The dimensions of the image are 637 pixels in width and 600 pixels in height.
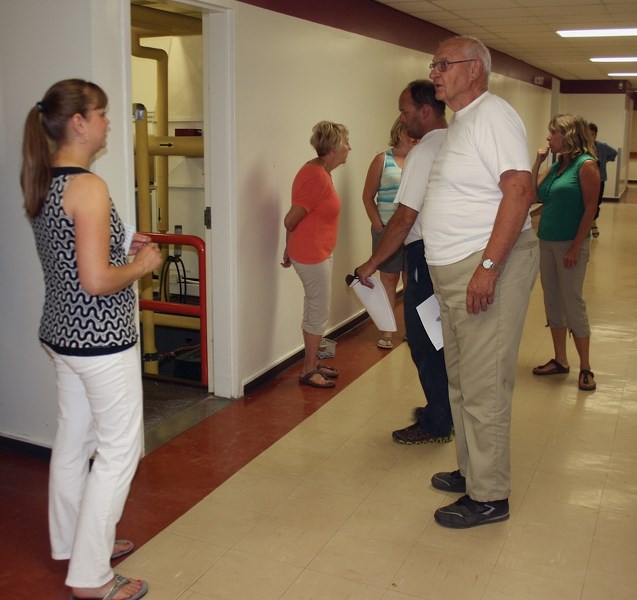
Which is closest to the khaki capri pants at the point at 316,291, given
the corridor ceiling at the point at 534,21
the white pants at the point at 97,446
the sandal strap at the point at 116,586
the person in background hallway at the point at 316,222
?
the person in background hallway at the point at 316,222

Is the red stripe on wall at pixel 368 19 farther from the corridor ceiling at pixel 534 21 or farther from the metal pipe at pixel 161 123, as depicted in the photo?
the metal pipe at pixel 161 123

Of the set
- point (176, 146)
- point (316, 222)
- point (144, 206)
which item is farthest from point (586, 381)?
point (176, 146)

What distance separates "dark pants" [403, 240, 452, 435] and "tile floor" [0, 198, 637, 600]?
15 centimetres

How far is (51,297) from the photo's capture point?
2234mm

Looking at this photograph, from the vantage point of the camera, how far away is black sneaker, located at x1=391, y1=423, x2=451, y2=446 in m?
3.60

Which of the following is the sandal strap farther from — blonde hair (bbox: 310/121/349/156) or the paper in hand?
blonde hair (bbox: 310/121/349/156)

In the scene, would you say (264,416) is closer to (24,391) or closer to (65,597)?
(24,391)

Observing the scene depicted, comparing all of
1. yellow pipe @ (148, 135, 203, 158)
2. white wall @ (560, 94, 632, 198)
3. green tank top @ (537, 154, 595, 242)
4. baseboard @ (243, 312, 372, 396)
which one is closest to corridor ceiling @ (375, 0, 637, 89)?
yellow pipe @ (148, 135, 203, 158)

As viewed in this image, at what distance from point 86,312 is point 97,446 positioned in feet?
1.37

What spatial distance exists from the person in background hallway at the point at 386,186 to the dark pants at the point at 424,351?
1609 millimetres

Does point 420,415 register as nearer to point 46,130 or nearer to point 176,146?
point 46,130

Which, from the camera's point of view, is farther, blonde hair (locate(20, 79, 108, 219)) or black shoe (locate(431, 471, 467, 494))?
black shoe (locate(431, 471, 467, 494))

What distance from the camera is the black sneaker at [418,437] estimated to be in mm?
3604

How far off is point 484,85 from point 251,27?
1731mm
